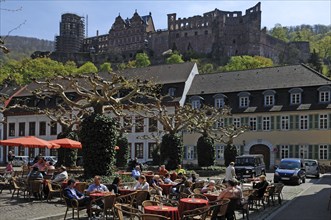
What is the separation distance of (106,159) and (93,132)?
1.36 meters

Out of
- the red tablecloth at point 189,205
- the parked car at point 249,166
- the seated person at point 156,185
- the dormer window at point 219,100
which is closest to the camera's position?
the red tablecloth at point 189,205

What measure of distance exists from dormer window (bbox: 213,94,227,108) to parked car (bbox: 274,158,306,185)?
21843mm

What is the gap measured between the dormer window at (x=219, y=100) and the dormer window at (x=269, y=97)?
14.8 feet

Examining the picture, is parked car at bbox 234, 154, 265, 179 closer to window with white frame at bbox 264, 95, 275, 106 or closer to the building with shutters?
the building with shutters

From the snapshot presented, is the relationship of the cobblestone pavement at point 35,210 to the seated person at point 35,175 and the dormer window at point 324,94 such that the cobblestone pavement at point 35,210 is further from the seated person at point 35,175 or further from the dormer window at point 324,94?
the dormer window at point 324,94

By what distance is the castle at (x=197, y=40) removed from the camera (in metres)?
130

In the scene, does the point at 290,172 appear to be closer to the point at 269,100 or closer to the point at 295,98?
the point at 295,98

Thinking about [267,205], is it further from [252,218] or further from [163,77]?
[163,77]

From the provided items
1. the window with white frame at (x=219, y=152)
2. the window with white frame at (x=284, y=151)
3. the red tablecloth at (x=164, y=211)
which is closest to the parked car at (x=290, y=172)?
the window with white frame at (x=284, y=151)

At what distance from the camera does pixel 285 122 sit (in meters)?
49.8

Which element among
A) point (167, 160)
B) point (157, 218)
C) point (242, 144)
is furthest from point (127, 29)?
point (157, 218)

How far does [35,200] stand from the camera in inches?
736

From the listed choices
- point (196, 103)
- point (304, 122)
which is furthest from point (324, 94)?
point (196, 103)

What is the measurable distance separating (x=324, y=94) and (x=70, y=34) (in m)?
128
